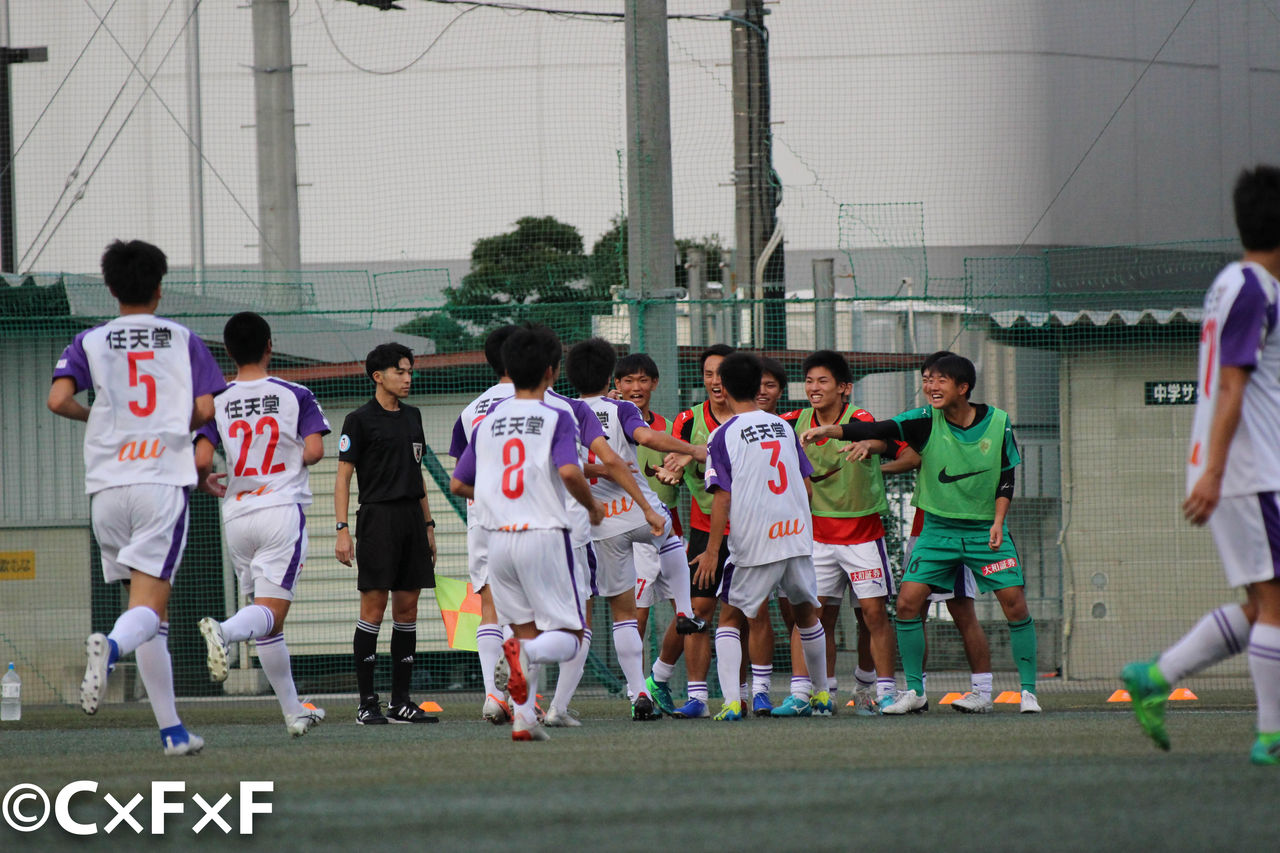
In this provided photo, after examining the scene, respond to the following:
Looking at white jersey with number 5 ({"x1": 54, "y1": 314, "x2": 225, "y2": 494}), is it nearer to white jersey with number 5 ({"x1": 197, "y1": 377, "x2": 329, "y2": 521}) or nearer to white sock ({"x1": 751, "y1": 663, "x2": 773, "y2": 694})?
white jersey with number 5 ({"x1": 197, "y1": 377, "x2": 329, "y2": 521})

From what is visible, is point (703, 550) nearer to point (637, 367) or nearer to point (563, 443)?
point (637, 367)

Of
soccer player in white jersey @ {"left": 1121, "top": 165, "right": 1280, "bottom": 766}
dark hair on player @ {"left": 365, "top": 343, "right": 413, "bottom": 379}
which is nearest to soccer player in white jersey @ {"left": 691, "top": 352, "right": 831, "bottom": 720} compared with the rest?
dark hair on player @ {"left": 365, "top": 343, "right": 413, "bottom": 379}

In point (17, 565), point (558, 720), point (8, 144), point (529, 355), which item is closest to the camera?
point (529, 355)

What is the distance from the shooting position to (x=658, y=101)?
38.9 feet

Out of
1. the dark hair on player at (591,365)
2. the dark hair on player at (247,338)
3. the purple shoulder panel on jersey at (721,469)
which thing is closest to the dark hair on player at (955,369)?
the purple shoulder panel on jersey at (721,469)

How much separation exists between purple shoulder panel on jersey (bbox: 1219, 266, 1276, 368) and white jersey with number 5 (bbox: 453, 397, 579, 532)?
2.80 meters

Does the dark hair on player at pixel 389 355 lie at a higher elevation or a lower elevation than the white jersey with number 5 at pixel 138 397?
higher

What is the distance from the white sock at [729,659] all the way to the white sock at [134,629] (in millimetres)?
3437

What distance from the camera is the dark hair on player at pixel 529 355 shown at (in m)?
6.80

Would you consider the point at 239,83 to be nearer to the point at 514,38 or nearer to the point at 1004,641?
the point at 514,38

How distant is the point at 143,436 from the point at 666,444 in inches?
122

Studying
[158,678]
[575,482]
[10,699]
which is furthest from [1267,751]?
[10,699]

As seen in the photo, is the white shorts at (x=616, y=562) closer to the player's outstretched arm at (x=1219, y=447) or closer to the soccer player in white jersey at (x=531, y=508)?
the soccer player in white jersey at (x=531, y=508)

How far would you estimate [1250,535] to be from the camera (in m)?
4.97
